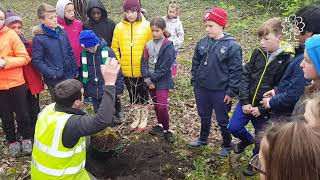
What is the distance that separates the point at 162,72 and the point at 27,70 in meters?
2.16

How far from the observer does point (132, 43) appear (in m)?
6.02

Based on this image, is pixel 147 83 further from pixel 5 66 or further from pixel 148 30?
pixel 5 66

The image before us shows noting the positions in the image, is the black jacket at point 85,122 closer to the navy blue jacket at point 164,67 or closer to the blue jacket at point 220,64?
the blue jacket at point 220,64

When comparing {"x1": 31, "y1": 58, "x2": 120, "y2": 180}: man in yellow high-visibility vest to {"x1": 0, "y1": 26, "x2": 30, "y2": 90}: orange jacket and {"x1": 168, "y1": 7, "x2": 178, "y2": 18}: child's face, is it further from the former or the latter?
{"x1": 168, "y1": 7, "x2": 178, "y2": 18}: child's face

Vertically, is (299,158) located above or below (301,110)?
above

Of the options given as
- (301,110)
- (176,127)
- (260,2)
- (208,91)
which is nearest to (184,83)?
(176,127)

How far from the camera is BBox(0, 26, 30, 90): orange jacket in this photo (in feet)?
16.5

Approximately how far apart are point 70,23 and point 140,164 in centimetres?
278

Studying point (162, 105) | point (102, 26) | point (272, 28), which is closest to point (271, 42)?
point (272, 28)

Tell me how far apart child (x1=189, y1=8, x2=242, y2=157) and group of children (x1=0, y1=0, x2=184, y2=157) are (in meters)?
0.68

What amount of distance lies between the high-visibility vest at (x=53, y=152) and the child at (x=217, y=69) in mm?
2234

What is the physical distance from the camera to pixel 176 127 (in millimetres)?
6668

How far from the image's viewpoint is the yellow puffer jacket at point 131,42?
600cm

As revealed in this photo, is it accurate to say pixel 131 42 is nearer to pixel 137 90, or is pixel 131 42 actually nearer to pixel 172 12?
pixel 137 90
